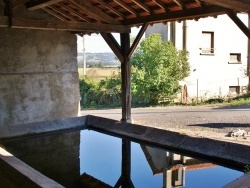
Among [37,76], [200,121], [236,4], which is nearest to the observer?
[236,4]

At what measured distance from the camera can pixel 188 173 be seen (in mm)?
4805

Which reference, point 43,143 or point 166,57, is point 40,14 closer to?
point 43,143

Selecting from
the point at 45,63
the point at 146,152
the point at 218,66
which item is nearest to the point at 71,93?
the point at 45,63

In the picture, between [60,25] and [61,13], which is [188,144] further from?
[61,13]

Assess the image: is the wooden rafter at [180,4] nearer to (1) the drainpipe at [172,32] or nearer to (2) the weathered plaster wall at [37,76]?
(2) the weathered plaster wall at [37,76]

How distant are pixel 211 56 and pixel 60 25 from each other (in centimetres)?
1032

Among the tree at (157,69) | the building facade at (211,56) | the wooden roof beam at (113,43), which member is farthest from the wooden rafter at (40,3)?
the building facade at (211,56)

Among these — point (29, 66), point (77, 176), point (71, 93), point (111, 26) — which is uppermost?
point (111, 26)

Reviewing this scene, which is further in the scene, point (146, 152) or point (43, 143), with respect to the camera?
point (43, 143)

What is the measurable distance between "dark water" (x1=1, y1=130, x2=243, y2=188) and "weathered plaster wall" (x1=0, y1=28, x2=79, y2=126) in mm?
860

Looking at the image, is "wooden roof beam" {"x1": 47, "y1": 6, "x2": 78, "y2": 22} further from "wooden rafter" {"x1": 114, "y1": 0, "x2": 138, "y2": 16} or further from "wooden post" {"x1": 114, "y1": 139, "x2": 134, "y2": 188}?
"wooden post" {"x1": 114, "y1": 139, "x2": 134, "y2": 188}

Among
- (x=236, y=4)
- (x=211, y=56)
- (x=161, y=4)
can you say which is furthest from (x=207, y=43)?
(x=236, y=4)

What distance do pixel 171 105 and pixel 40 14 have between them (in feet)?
23.7

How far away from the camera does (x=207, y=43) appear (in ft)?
50.4
